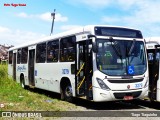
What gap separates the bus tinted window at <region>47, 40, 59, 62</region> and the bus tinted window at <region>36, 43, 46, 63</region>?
0.65 m

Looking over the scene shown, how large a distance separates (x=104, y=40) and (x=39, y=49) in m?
6.15

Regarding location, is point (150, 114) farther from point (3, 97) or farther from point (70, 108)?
point (3, 97)

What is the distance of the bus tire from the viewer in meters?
13.4

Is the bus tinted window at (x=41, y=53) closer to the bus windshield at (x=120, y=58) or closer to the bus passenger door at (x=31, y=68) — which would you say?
the bus passenger door at (x=31, y=68)

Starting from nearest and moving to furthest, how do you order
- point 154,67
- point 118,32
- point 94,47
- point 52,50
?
1. point 94,47
2. point 118,32
3. point 154,67
4. point 52,50

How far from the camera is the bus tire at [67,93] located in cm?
1338

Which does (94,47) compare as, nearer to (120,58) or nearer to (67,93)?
(120,58)

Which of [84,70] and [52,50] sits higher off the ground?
[52,50]

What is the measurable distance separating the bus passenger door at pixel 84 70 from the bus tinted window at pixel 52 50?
215cm

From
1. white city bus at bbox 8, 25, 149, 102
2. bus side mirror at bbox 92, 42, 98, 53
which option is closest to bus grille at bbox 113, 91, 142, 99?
white city bus at bbox 8, 25, 149, 102

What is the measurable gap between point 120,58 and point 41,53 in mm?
6013

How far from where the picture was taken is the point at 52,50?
15.0 meters

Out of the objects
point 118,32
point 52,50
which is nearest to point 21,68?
point 52,50

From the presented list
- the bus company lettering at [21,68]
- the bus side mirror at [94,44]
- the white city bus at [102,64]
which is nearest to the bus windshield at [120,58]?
the white city bus at [102,64]
